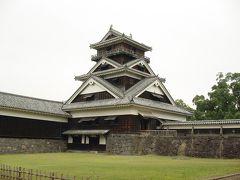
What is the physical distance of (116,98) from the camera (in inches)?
1460

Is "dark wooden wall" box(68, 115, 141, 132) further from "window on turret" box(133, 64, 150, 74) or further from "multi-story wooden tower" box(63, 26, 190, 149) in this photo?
"window on turret" box(133, 64, 150, 74)

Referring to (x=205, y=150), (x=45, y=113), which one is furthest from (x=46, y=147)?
(x=205, y=150)

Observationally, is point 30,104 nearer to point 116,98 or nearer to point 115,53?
point 116,98

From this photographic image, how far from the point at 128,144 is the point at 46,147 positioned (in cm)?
1089

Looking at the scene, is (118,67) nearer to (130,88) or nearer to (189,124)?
(130,88)

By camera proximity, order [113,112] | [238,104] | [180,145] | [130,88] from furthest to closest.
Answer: [238,104], [130,88], [113,112], [180,145]

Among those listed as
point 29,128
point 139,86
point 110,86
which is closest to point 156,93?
point 139,86

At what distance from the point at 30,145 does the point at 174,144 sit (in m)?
16.4

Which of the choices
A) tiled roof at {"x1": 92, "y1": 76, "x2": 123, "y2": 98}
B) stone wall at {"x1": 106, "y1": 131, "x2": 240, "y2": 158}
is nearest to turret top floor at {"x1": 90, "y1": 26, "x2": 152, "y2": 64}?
tiled roof at {"x1": 92, "y1": 76, "x2": 123, "y2": 98}

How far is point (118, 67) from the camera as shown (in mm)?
39938

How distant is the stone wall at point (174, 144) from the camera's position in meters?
26.8

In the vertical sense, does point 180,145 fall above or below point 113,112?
below

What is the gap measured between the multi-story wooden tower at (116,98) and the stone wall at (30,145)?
1666 mm

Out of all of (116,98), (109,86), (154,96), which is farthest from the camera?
(154,96)
